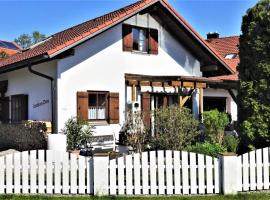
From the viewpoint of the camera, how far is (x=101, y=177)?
7.05 metres

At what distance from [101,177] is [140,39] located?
923 cm

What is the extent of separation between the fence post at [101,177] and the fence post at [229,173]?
7.26ft

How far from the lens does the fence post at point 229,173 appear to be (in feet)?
23.5

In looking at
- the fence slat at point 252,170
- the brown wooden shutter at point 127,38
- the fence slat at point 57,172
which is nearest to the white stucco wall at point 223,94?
the brown wooden shutter at point 127,38

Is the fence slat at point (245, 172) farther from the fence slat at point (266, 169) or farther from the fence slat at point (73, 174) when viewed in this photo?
the fence slat at point (73, 174)

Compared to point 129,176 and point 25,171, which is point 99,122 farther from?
point 129,176

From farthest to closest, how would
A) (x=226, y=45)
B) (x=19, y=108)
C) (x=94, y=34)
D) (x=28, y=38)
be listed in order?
(x=28, y=38)
(x=226, y=45)
(x=19, y=108)
(x=94, y=34)

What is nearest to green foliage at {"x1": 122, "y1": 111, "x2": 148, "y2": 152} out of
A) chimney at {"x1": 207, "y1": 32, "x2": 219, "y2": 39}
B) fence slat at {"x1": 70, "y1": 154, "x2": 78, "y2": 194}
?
fence slat at {"x1": 70, "y1": 154, "x2": 78, "y2": 194}

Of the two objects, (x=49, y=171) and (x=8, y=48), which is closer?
(x=49, y=171)

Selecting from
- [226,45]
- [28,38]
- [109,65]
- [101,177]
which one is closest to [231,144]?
[101,177]

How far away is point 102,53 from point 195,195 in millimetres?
7792

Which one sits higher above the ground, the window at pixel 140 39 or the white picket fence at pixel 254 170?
the window at pixel 140 39

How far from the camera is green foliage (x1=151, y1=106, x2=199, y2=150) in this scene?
10.4 metres

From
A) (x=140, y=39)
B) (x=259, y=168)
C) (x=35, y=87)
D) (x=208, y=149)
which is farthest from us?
(x=140, y=39)
